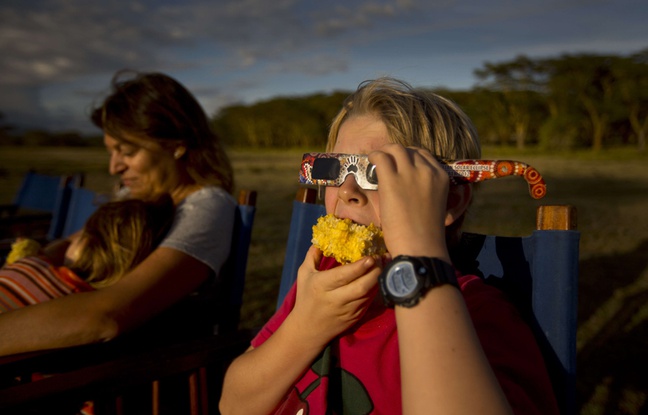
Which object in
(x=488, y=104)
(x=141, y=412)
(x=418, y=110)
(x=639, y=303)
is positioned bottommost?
(x=639, y=303)

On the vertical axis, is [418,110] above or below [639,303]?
above

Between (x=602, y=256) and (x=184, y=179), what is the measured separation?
7252 millimetres

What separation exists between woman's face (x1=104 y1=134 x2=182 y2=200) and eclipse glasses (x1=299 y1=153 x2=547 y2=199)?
1.63 meters

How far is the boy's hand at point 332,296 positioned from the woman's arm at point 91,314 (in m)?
1.06

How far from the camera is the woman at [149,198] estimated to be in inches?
72.4

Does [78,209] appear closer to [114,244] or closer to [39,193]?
[39,193]

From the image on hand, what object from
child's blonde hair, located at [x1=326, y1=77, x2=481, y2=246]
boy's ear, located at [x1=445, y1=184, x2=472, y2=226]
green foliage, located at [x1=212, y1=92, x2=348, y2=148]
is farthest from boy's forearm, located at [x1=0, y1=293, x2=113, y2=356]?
green foliage, located at [x1=212, y1=92, x2=348, y2=148]

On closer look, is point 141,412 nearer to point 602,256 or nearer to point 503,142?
point 602,256

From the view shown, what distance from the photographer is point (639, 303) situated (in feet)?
17.5

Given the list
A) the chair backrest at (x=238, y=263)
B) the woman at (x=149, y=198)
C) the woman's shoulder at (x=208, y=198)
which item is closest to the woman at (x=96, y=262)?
the woman at (x=149, y=198)

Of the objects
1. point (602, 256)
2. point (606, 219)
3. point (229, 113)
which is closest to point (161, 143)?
point (602, 256)

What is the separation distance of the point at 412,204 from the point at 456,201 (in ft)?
1.24

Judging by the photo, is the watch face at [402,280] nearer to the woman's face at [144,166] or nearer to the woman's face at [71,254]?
the woman's face at [144,166]

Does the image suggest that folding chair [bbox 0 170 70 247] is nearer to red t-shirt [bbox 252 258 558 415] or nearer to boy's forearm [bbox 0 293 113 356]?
boy's forearm [bbox 0 293 113 356]
